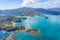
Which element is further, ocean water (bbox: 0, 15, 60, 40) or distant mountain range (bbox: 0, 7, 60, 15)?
distant mountain range (bbox: 0, 7, 60, 15)

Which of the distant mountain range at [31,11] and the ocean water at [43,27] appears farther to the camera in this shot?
the distant mountain range at [31,11]

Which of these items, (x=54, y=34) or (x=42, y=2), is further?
(x=42, y=2)

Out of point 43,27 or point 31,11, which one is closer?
point 43,27

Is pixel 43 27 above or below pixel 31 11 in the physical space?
below

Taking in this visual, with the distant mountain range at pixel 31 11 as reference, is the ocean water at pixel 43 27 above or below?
below

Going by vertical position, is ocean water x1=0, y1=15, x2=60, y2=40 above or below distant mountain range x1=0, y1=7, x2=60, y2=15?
below

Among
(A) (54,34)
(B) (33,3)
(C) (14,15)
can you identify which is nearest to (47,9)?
(B) (33,3)

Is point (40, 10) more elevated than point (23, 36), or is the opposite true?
point (40, 10)

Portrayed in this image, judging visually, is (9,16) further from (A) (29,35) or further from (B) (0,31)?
(A) (29,35)
